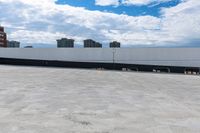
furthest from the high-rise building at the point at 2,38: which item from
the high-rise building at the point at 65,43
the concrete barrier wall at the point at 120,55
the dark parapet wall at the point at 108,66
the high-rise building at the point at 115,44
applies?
the high-rise building at the point at 115,44

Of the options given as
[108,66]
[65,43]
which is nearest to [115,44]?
[65,43]

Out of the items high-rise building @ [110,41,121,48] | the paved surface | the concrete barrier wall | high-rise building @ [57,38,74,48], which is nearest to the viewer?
the paved surface

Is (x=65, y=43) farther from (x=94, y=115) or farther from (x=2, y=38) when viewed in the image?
(x=94, y=115)

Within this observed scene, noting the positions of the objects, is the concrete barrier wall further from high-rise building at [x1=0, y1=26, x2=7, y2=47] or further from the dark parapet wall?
high-rise building at [x1=0, y1=26, x2=7, y2=47]

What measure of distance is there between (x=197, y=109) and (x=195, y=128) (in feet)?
7.04

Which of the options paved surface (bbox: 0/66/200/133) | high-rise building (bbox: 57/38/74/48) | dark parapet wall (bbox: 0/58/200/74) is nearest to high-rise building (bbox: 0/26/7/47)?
high-rise building (bbox: 57/38/74/48)

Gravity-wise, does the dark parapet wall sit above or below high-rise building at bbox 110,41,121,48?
below

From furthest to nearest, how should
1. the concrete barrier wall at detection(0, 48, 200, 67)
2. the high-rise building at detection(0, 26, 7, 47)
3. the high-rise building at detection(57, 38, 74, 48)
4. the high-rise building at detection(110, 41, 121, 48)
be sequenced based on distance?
the high-rise building at detection(0, 26, 7, 47)
the high-rise building at detection(57, 38, 74, 48)
the high-rise building at detection(110, 41, 121, 48)
the concrete barrier wall at detection(0, 48, 200, 67)

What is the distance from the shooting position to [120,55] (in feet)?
115

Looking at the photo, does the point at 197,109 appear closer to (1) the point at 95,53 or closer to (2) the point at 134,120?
(2) the point at 134,120

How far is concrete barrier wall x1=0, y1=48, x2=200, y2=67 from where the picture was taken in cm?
3222

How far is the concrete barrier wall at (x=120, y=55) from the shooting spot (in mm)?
32219

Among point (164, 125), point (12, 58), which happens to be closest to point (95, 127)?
point (164, 125)

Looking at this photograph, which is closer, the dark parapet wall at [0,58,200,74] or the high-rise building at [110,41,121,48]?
the dark parapet wall at [0,58,200,74]
